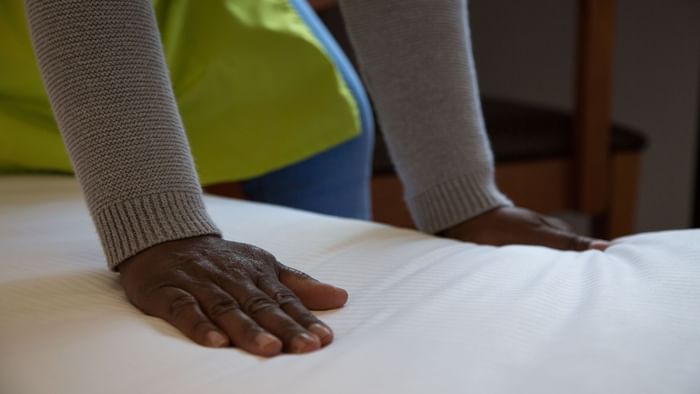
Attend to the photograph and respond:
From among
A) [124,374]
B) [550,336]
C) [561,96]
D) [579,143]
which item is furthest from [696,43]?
[124,374]

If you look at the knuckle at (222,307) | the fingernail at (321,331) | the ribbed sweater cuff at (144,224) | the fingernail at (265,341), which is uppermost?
the ribbed sweater cuff at (144,224)

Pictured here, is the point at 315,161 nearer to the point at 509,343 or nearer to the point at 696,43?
the point at 509,343

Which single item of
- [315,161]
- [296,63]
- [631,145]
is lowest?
[631,145]

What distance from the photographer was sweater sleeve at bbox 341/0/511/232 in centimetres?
79

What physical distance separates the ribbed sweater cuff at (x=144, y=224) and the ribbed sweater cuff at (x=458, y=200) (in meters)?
0.27

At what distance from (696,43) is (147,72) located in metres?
1.47

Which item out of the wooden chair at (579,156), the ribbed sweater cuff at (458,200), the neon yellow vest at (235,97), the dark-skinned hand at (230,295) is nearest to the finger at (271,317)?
the dark-skinned hand at (230,295)

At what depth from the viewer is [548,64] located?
6.32ft

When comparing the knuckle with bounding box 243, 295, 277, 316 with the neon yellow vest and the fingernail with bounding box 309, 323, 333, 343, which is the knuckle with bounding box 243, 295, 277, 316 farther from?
the neon yellow vest

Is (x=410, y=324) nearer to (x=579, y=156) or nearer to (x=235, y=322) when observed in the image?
(x=235, y=322)

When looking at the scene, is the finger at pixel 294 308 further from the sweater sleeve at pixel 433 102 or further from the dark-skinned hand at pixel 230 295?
the sweater sleeve at pixel 433 102

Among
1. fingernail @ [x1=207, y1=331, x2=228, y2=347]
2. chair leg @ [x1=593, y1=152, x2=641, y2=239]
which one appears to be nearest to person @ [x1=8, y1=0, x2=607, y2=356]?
fingernail @ [x1=207, y1=331, x2=228, y2=347]

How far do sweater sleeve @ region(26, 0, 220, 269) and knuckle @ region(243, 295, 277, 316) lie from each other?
82 mm

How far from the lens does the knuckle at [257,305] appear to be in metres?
0.52
